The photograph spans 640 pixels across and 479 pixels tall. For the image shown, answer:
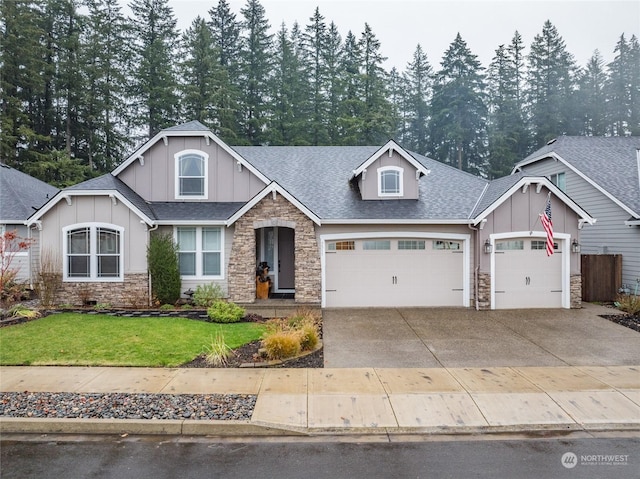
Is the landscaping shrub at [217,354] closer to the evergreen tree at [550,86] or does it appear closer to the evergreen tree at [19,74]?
the evergreen tree at [19,74]

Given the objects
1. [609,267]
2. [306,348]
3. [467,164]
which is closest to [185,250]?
[306,348]

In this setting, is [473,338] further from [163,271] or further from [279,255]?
[163,271]

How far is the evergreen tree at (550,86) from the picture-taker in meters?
37.0

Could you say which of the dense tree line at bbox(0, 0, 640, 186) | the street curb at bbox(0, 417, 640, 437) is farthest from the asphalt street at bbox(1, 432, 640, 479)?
the dense tree line at bbox(0, 0, 640, 186)

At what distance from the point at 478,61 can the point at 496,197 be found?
103 ft

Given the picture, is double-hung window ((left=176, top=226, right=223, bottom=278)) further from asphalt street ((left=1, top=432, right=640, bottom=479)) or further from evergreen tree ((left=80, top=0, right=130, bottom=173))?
evergreen tree ((left=80, top=0, right=130, bottom=173))

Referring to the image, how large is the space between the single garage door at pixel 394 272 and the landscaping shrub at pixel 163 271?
507 cm

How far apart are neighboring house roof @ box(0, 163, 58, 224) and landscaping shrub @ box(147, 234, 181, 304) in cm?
607

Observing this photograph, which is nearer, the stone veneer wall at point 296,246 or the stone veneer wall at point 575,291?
the stone veneer wall at point 575,291

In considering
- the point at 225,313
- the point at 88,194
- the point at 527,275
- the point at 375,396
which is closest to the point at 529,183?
the point at 527,275

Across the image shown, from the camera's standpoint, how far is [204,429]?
5289 mm

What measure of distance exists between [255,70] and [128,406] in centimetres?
3246

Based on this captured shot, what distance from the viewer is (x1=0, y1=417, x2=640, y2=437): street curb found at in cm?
530
